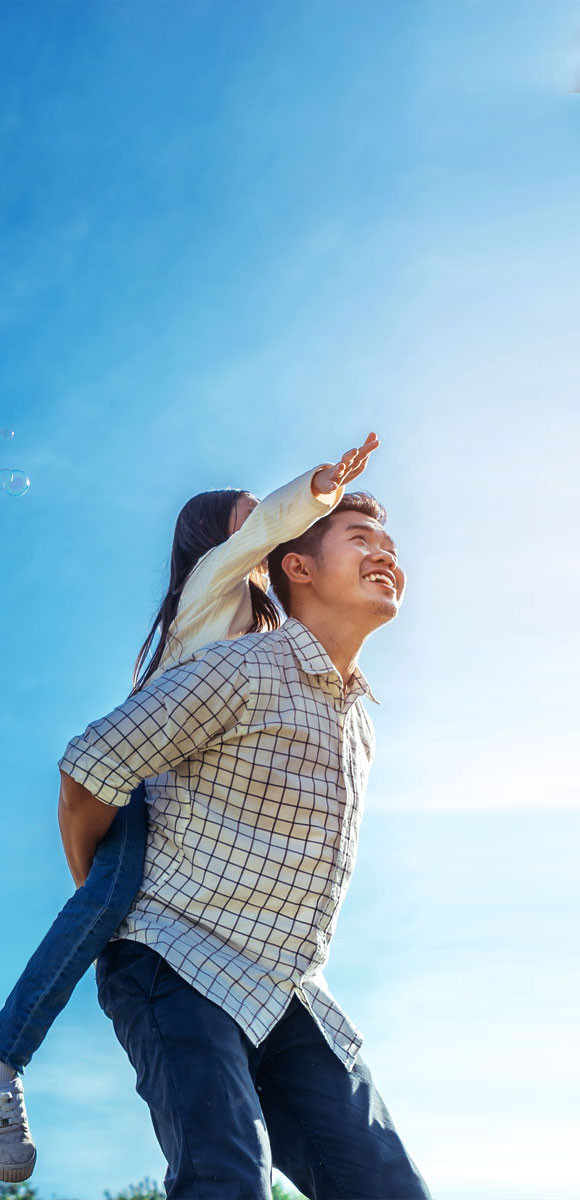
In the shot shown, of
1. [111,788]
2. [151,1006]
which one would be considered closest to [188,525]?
[111,788]

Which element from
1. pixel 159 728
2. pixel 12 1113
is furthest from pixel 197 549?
pixel 12 1113

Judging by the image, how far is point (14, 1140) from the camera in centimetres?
292

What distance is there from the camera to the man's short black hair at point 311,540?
405 centimetres

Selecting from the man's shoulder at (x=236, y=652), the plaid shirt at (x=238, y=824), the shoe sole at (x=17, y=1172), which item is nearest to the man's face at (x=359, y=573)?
the man's shoulder at (x=236, y=652)

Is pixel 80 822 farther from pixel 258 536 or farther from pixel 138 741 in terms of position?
pixel 258 536

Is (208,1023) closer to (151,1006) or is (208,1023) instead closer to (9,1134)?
(151,1006)

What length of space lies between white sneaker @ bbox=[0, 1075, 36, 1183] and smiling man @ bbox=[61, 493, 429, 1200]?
1.03ft

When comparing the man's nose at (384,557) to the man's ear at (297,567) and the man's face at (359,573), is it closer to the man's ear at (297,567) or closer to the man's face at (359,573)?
the man's face at (359,573)

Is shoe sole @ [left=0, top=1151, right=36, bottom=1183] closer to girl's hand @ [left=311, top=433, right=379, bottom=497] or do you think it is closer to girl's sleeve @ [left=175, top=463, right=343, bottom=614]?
girl's sleeve @ [left=175, top=463, right=343, bottom=614]

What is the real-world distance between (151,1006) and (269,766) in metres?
0.74

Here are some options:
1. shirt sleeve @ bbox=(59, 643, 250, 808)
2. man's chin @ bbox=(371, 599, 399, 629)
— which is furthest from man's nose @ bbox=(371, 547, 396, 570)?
shirt sleeve @ bbox=(59, 643, 250, 808)

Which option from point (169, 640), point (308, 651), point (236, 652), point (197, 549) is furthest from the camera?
point (197, 549)

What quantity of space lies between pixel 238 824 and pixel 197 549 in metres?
1.98

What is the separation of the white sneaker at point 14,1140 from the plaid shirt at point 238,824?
1.63 ft
